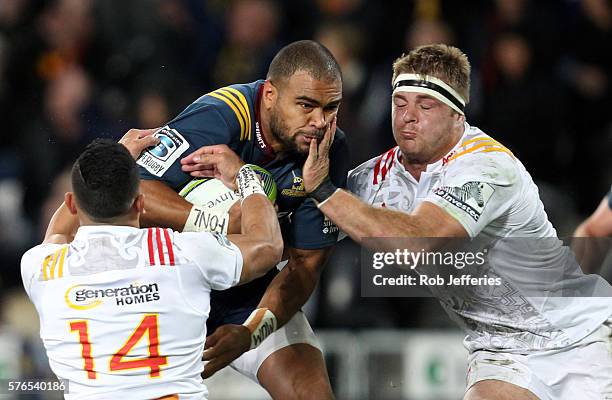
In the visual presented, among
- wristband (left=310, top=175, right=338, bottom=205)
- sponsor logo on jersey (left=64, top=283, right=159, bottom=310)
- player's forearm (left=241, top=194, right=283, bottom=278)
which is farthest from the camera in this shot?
wristband (left=310, top=175, right=338, bottom=205)

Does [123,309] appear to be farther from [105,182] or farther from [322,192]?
[322,192]

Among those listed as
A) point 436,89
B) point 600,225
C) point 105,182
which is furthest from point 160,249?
point 600,225

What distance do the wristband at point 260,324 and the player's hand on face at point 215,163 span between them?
75 centimetres

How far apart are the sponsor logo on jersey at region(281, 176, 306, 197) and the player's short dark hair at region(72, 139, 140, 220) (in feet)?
4.51

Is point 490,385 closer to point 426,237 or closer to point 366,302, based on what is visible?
point 426,237

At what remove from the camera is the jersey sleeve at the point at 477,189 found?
4543 millimetres

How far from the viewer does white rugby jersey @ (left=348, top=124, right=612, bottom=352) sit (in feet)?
15.4

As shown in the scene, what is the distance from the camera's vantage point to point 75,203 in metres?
3.94

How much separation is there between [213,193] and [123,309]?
1.17m

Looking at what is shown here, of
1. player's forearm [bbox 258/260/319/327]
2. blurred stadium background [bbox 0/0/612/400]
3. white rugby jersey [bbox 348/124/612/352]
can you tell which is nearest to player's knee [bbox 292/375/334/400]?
player's forearm [bbox 258/260/319/327]

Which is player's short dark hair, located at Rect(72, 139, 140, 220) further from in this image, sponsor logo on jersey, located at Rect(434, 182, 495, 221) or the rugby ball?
sponsor logo on jersey, located at Rect(434, 182, 495, 221)

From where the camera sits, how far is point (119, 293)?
3.81 metres

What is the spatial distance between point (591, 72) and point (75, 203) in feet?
17.2

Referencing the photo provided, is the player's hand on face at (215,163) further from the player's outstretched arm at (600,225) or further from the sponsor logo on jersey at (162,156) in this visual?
the player's outstretched arm at (600,225)
